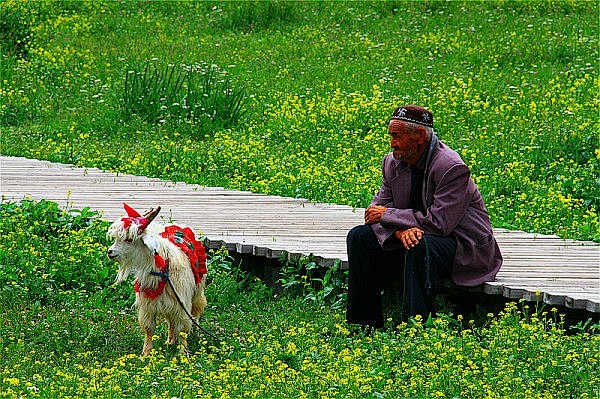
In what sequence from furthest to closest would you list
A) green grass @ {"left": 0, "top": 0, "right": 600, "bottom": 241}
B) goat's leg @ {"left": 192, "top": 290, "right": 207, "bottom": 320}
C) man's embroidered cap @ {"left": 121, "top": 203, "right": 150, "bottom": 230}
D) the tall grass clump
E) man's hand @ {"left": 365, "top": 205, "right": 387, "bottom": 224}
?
the tall grass clump → green grass @ {"left": 0, "top": 0, "right": 600, "bottom": 241} → goat's leg @ {"left": 192, "top": 290, "right": 207, "bottom": 320} → man's hand @ {"left": 365, "top": 205, "right": 387, "bottom": 224} → man's embroidered cap @ {"left": 121, "top": 203, "right": 150, "bottom": 230}

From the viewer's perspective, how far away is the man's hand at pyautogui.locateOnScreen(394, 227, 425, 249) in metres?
7.45

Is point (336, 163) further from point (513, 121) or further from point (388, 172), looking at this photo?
point (388, 172)

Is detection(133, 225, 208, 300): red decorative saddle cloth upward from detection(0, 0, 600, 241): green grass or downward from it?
upward

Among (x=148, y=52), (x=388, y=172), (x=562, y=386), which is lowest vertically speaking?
(x=148, y=52)

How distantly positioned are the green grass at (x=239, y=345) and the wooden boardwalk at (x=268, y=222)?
22 cm

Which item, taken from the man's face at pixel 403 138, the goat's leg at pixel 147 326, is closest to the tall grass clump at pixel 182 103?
the man's face at pixel 403 138

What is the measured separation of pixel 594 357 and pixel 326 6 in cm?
1600

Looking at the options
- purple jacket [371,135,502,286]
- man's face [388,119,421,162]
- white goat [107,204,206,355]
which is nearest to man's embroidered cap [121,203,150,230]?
white goat [107,204,206,355]

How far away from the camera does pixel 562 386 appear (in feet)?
20.0

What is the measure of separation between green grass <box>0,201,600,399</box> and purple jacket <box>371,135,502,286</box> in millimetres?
367

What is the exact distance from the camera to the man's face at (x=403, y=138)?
298 inches

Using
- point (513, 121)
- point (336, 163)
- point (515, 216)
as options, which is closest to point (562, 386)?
point (515, 216)

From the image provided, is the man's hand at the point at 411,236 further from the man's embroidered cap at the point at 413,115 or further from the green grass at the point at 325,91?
the green grass at the point at 325,91

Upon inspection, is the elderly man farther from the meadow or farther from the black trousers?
the meadow
